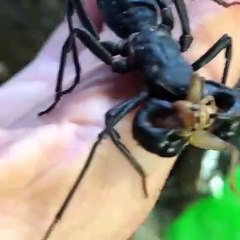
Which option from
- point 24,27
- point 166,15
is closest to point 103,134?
point 166,15

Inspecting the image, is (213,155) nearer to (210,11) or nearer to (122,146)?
(210,11)

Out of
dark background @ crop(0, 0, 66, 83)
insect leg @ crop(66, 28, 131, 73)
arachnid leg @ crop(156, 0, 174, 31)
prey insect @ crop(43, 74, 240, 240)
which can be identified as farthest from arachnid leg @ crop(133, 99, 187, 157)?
dark background @ crop(0, 0, 66, 83)

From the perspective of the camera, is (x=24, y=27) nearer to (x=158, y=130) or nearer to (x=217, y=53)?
(x=217, y=53)

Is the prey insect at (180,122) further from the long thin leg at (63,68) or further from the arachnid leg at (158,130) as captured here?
the long thin leg at (63,68)

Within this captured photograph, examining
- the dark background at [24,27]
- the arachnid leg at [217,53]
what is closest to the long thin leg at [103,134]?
the arachnid leg at [217,53]

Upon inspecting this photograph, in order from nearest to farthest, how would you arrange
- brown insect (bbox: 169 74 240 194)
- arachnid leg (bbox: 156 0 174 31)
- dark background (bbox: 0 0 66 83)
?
1. brown insect (bbox: 169 74 240 194)
2. arachnid leg (bbox: 156 0 174 31)
3. dark background (bbox: 0 0 66 83)

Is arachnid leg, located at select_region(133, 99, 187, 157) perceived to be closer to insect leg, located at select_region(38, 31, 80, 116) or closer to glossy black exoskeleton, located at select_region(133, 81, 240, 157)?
glossy black exoskeleton, located at select_region(133, 81, 240, 157)
